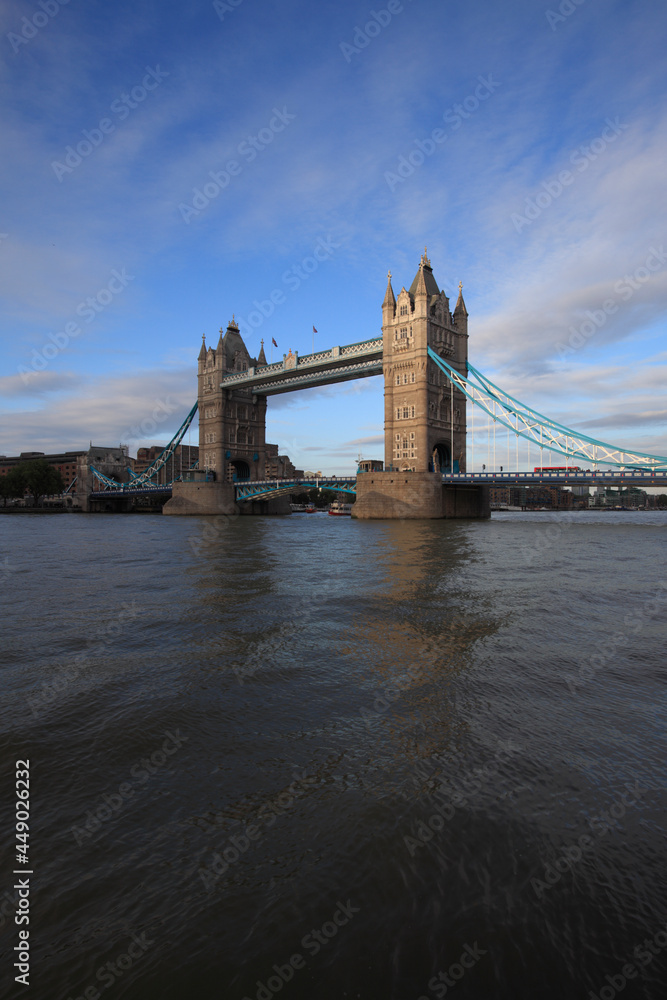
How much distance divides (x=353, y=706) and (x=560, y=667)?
303cm

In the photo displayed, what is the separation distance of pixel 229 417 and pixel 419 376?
3260cm

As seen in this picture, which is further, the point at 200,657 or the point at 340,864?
the point at 200,657

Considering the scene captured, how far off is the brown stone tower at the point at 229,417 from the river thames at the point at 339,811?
220 feet

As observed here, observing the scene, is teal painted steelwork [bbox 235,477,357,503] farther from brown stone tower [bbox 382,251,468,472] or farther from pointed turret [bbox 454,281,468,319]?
pointed turret [bbox 454,281,468,319]

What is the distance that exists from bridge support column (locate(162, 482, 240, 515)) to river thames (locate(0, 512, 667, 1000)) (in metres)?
59.8

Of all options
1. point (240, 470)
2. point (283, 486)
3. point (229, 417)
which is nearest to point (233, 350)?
point (229, 417)

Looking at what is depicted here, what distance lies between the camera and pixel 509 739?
4832mm

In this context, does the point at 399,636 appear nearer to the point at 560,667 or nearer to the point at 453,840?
the point at 560,667

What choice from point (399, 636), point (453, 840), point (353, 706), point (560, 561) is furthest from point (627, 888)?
point (560, 561)

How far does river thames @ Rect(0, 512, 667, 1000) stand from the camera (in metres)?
2.59

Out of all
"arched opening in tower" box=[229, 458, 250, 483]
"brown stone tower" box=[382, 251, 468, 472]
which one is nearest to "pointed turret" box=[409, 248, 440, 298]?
"brown stone tower" box=[382, 251, 468, 472]

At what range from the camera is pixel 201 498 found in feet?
→ 222

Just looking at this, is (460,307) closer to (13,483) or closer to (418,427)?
(418,427)

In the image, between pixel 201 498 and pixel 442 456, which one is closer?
pixel 442 456
